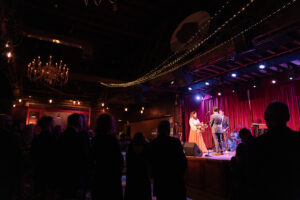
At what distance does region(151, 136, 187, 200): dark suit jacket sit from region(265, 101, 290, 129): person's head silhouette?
4.08 ft

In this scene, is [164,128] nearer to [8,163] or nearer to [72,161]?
[72,161]

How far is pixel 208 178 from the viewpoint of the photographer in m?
4.41

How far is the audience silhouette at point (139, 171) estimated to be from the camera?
2756 millimetres

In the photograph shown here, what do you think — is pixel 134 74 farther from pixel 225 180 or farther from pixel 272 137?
pixel 272 137

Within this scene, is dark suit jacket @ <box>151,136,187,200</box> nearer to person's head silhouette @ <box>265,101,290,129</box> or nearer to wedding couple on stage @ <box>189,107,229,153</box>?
person's head silhouette @ <box>265,101,290,129</box>

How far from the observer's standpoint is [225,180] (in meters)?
4.00

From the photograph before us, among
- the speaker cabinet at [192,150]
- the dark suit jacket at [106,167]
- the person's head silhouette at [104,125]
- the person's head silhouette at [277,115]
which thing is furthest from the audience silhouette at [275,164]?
the speaker cabinet at [192,150]

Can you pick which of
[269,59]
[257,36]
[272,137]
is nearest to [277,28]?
[257,36]

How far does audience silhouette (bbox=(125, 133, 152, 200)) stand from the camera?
9.04 ft

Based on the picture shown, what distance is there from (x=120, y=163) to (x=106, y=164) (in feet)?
0.53

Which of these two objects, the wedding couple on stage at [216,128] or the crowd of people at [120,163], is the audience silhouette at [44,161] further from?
the wedding couple on stage at [216,128]

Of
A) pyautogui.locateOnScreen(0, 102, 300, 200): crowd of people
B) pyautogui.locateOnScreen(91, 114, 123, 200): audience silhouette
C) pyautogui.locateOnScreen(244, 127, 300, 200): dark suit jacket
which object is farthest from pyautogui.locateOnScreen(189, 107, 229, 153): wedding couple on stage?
pyautogui.locateOnScreen(244, 127, 300, 200): dark suit jacket

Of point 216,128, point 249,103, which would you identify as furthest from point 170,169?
point 249,103

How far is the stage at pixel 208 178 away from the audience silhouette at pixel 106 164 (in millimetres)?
2714
